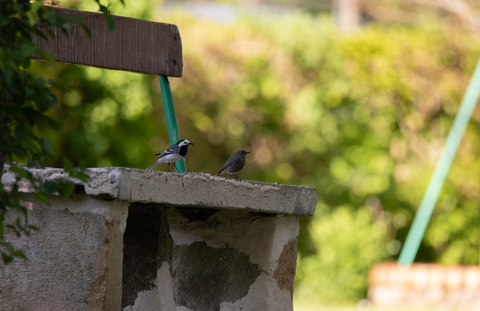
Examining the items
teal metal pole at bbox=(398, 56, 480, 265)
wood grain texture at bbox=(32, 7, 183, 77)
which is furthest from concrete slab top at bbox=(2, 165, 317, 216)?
teal metal pole at bbox=(398, 56, 480, 265)

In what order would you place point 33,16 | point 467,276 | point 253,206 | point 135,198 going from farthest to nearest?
1. point 467,276
2. point 253,206
3. point 135,198
4. point 33,16

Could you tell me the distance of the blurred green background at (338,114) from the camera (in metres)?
9.03

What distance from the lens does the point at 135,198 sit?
2334 mm

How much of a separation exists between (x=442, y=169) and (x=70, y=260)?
279 inches

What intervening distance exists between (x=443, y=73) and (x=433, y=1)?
1.83 m

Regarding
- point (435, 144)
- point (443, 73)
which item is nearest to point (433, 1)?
point (443, 73)

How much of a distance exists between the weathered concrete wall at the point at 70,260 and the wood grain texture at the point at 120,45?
0.88m

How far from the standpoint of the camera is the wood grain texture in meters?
2.88

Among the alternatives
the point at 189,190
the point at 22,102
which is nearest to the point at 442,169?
the point at 189,190

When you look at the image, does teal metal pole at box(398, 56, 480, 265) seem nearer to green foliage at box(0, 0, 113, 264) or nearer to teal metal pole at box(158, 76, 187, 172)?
teal metal pole at box(158, 76, 187, 172)

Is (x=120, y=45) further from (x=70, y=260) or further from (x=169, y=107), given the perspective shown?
(x=70, y=260)

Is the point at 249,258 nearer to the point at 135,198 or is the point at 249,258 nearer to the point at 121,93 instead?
the point at 135,198

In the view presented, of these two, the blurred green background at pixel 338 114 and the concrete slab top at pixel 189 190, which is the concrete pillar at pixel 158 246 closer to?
the concrete slab top at pixel 189 190

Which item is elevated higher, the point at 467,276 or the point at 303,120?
the point at 303,120
